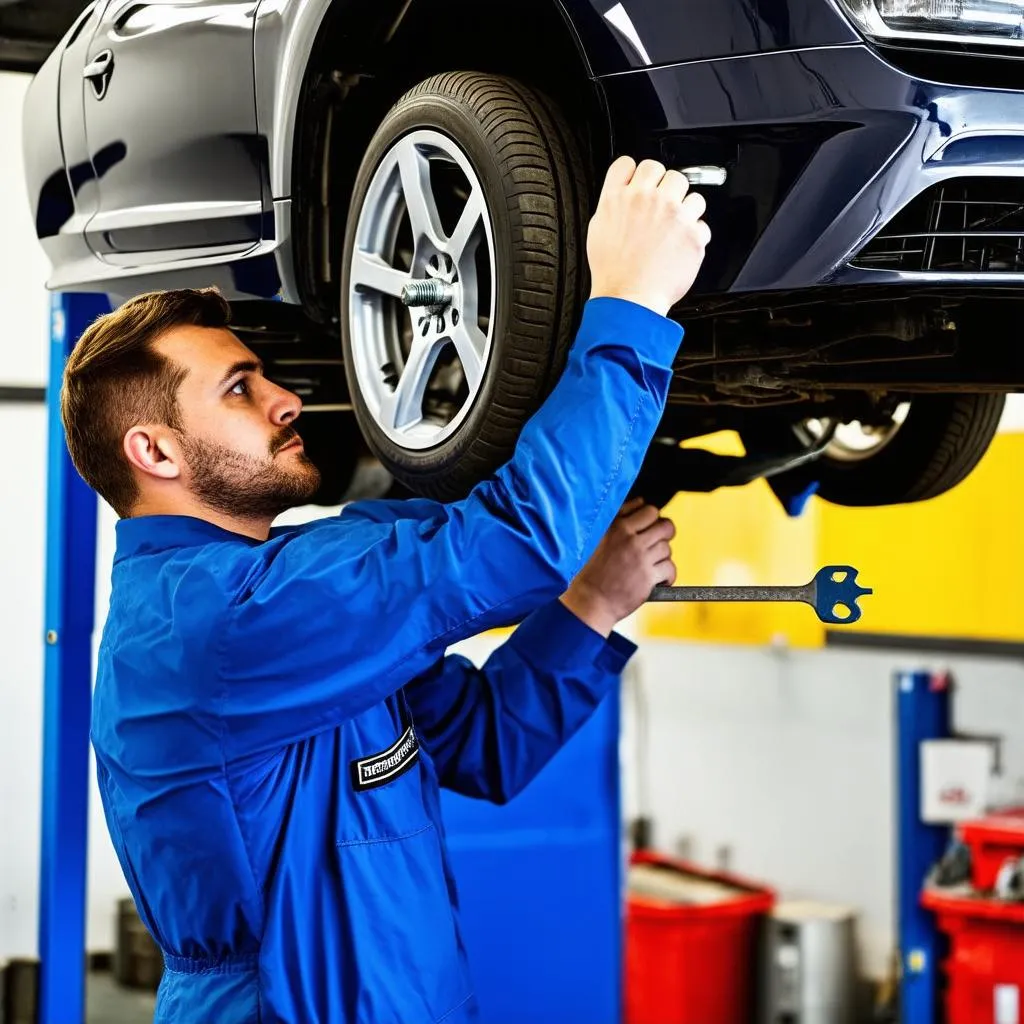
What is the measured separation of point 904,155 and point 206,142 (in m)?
1.04

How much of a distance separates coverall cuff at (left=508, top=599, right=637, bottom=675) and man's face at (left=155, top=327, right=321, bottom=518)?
39 cm

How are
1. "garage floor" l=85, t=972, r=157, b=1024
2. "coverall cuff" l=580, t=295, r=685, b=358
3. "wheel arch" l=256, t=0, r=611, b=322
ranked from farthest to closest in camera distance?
1. "garage floor" l=85, t=972, r=157, b=1024
2. "wheel arch" l=256, t=0, r=611, b=322
3. "coverall cuff" l=580, t=295, r=685, b=358

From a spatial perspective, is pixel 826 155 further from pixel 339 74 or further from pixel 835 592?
pixel 339 74

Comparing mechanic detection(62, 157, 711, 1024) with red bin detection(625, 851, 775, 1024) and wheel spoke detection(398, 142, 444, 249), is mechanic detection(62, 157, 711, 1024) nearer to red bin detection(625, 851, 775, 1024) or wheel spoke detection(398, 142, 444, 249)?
wheel spoke detection(398, 142, 444, 249)

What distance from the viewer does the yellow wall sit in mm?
5035

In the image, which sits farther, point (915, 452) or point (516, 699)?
point (915, 452)

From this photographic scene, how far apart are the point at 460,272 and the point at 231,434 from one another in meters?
0.31

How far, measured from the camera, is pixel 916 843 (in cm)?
523

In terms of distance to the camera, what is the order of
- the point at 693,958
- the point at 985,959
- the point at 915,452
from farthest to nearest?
the point at 693,958 → the point at 985,959 → the point at 915,452

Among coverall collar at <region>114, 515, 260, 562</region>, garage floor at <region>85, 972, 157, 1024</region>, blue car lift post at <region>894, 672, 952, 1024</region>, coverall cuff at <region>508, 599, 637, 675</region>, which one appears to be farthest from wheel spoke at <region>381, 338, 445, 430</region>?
blue car lift post at <region>894, 672, 952, 1024</region>

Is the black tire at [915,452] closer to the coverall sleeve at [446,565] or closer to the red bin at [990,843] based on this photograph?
the coverall sleeve at [446,565]

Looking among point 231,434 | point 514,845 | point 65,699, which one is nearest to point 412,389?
point 231,434

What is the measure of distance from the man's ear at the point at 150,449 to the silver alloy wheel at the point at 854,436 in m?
1.18

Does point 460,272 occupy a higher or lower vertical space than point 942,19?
lower
